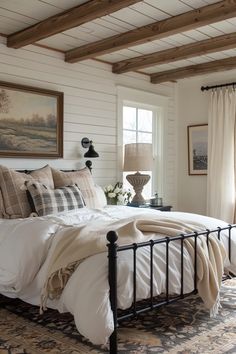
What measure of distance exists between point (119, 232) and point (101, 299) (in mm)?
522

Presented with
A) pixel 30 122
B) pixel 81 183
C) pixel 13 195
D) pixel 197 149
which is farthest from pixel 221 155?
pixel 13 195

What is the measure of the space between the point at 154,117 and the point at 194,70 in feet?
3.05

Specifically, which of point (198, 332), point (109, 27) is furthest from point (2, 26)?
point (198, 332)

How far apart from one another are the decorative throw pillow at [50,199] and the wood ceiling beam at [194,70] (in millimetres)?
2525

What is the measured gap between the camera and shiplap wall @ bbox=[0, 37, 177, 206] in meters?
4.28

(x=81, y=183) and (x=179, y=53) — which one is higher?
(x=179, y=53)

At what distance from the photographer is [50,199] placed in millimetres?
3557

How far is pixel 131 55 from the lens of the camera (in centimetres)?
489

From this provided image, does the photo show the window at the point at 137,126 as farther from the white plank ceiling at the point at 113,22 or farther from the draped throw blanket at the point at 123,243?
the draped throw blanket at the point at 123,243

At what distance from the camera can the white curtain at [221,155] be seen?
538 cm

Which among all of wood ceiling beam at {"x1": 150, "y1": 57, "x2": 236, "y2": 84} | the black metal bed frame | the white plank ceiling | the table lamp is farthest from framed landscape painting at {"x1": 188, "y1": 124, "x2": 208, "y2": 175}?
the black metal bed frame

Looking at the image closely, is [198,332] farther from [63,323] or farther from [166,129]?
[166,129]

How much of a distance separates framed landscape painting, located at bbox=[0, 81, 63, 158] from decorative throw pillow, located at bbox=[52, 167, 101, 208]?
395mm

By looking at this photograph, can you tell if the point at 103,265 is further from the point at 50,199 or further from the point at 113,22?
the point at 113,22
